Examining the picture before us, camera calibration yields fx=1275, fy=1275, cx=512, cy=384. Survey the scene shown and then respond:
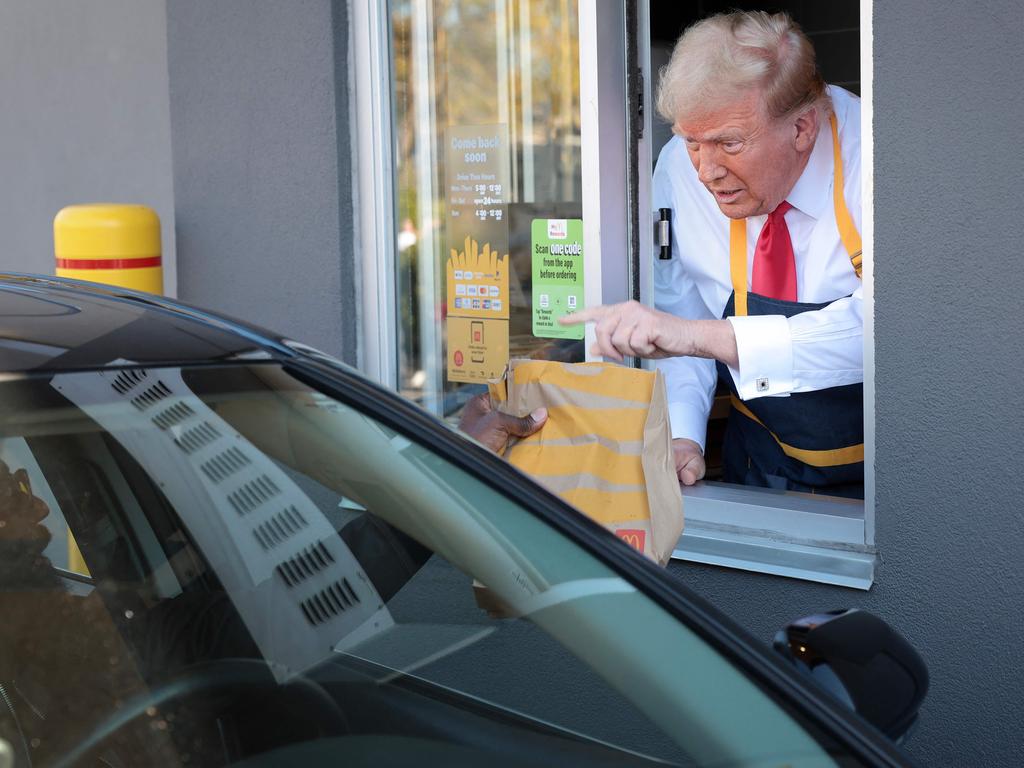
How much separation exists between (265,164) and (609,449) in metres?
2.06

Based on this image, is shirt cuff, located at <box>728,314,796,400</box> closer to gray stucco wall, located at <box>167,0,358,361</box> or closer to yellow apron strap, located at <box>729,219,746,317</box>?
yellow apron strap, located at <box>729,219,746,317</box>

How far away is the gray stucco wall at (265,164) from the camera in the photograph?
3.98 m

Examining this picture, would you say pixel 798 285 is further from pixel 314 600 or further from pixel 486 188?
pixel 314 600

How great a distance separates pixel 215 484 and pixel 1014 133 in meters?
1.86

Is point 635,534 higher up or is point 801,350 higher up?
point 801,350

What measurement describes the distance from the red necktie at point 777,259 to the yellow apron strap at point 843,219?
133 mm

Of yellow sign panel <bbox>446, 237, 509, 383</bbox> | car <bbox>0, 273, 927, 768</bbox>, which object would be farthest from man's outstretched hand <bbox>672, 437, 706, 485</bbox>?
car <bbox>0, 273, 927, 768</bbox>

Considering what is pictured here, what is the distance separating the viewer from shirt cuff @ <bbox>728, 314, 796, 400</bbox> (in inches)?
115

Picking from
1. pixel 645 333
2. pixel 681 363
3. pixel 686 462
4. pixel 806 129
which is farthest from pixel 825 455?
pixel 806 129

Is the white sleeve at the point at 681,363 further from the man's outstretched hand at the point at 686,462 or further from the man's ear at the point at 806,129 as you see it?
the man's ear at the point at 806,129

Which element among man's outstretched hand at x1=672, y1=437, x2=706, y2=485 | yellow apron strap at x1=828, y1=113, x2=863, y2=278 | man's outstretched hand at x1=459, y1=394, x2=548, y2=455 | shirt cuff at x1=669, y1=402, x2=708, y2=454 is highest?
yellow apron strap at x1=828, y1=113, x2=863, y2=278

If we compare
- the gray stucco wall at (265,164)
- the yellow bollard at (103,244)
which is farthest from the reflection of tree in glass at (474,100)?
the yellow bollard at (103,244)

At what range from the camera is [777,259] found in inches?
127

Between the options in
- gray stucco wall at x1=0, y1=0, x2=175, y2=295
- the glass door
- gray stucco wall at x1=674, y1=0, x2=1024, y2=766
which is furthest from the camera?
gray stucco wall at x1=0, y1=0, x2=175, y2=295
